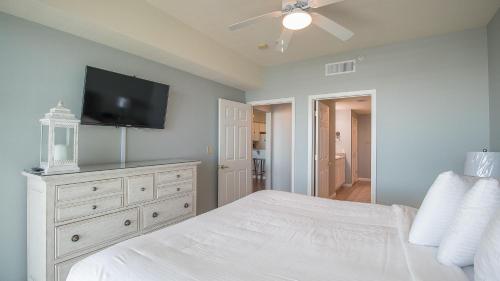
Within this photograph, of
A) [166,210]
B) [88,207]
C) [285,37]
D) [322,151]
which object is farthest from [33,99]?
[322,151]

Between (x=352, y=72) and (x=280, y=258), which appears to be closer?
(x=280, y=258)

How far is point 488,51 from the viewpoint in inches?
104

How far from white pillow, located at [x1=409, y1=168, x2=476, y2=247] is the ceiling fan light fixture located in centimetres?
154

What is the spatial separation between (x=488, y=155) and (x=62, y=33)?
13.2 ft

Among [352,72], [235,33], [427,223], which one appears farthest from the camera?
[352,72]

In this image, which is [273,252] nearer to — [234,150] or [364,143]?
[234,150]

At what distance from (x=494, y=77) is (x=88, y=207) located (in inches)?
165

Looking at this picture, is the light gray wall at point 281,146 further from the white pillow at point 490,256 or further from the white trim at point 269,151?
the white pillow at point 490,256

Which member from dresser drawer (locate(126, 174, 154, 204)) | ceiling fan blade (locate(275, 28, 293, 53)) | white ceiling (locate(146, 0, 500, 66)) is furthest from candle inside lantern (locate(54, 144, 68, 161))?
ceiling fan blade (locate(275, 28, 293, 53))

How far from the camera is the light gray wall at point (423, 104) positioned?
9.02ft

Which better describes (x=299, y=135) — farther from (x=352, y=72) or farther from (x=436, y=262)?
(x=436, y=262)

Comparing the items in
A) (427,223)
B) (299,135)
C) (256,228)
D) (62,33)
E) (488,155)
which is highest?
(62,33)

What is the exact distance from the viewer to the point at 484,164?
209 centimetres

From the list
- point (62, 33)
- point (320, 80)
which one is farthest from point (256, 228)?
point (320, 80)
